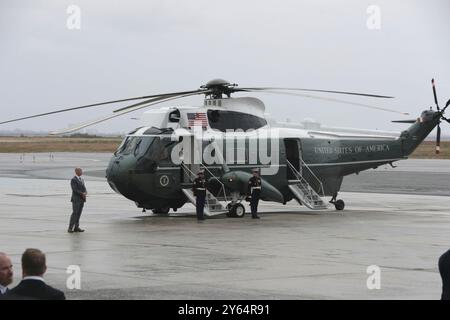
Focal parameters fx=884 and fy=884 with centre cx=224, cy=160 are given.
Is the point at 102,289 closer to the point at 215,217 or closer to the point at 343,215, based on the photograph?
the point at 215,217

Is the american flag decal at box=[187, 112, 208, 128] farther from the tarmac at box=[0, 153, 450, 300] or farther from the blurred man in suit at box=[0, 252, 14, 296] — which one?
the blurred man in suit at box=[0, 252, 14, 296]

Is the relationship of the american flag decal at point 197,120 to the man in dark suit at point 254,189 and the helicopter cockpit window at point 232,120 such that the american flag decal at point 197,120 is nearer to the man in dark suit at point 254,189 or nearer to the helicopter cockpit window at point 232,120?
the helicopter cockpit window at point 232,120

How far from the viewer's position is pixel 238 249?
1906cm

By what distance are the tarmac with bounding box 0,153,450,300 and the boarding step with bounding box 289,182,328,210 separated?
396 mm

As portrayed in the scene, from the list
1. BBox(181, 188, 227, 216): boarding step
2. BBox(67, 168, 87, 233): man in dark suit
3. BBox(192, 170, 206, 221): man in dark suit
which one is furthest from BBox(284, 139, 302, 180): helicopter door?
BBox(67, 168, 87, 233): man in dark suit

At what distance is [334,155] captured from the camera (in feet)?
101

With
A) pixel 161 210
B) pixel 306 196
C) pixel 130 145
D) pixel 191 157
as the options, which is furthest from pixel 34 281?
pixel 306 196

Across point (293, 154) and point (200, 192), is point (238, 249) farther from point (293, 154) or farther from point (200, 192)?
point (293, 154)

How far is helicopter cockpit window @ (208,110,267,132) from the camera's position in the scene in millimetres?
27266

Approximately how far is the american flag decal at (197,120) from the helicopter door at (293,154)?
3729mm

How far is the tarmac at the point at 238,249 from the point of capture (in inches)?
542
